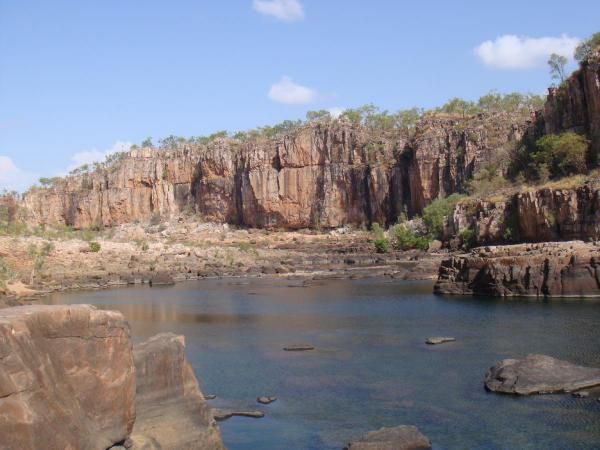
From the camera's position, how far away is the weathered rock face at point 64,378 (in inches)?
363

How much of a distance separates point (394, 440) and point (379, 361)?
937 centimetres

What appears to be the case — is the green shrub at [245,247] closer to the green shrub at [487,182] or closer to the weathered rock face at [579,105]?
the green shrub at [487,182]

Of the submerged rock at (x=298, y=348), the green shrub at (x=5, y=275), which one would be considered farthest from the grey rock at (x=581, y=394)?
the green shrub at (x=5, y=275)

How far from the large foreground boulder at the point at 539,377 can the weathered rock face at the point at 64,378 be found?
11.3m

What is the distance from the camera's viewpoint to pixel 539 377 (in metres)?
19.1

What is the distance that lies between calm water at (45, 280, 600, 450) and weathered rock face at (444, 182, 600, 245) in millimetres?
14433

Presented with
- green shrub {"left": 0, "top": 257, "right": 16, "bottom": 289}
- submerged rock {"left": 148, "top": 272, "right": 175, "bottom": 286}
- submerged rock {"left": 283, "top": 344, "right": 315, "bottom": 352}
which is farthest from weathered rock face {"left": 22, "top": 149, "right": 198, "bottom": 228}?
submerged rock {"left": 283, "top": 344, "right": 315, "bottom": 352}

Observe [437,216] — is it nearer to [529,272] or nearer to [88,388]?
[529,272]

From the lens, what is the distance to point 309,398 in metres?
19.3

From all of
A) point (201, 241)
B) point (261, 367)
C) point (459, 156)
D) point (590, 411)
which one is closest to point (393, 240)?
point (459, 156)

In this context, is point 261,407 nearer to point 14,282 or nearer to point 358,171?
point 14,282

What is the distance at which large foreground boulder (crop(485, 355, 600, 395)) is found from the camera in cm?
1862

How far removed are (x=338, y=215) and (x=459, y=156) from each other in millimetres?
20972

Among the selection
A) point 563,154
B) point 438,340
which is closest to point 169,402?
point 438,340
